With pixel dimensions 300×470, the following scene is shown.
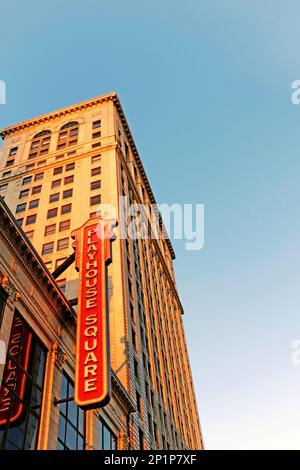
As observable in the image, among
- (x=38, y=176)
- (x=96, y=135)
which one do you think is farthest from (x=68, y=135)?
(x=38, y=176)

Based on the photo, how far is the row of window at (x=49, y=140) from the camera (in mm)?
66375

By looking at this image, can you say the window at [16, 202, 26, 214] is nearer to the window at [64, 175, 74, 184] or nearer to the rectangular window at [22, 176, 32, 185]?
the rectangular window at [22, 176, 32, 185]

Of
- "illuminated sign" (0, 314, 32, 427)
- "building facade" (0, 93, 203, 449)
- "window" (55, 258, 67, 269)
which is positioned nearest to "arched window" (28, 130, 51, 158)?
"building facade" (0, 93, 203, 449)

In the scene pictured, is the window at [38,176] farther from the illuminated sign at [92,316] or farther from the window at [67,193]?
the illuminated sign at [92,316]

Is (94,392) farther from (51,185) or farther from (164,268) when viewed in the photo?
(164,268)

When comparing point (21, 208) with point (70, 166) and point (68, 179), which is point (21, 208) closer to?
point (68, 179)

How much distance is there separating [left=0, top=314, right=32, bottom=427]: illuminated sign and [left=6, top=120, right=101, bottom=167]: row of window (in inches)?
1808

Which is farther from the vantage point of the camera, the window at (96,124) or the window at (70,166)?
the window at (96,124)

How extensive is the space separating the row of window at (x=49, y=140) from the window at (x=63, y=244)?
21.1 meters

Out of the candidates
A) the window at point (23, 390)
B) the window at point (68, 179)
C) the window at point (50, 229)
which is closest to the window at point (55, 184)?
the window at point (68, 179)

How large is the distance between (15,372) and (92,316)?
15.6 ft

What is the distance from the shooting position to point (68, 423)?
878 inches

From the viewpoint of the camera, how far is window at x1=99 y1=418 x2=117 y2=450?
2550cm
